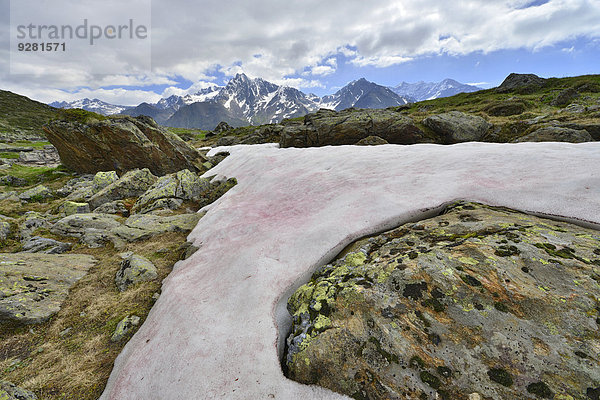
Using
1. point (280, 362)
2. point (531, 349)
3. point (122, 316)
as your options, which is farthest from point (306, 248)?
point (122, 316)

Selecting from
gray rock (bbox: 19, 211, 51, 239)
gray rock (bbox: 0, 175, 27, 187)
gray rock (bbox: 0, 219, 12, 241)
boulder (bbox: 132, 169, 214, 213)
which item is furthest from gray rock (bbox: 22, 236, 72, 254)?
gray rock (bbox: 0, 175, 27, 187)

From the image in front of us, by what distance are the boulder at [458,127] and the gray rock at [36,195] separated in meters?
49.4

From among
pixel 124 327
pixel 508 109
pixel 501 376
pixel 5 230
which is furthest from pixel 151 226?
pixel 508 109

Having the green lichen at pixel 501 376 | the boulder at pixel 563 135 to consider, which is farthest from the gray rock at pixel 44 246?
the boulder at pixel 563 135

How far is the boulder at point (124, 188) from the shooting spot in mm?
22188

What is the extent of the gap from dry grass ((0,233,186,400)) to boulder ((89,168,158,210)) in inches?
546

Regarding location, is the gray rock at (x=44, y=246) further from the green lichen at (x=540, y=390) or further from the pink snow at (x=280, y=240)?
the green lichen at (x=540, y=390)

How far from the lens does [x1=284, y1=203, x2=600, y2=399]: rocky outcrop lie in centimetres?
409

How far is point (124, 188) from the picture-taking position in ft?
77.9

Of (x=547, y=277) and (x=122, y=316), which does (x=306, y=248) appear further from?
(x=122, y=316)

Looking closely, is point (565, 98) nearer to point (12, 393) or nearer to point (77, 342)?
point (77, 342)

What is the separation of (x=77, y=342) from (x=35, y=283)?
412 cm

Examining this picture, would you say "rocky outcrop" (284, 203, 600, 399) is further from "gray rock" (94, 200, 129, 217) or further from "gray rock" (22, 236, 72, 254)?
"gray rock" (94, 200, 129, 217)

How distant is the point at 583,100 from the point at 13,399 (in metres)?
84.7
